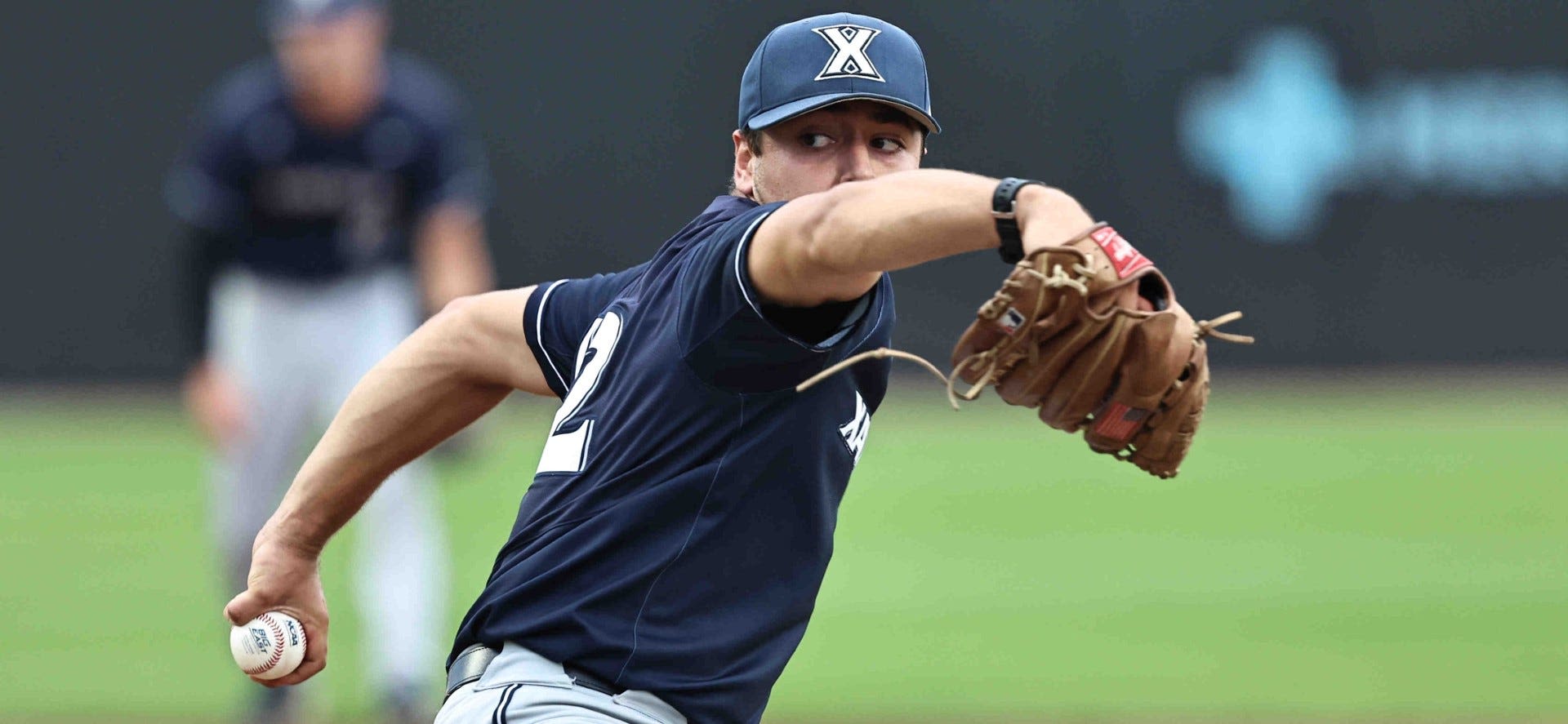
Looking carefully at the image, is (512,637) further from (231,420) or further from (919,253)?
(231,420)

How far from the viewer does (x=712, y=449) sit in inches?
106

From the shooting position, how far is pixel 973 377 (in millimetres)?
2400

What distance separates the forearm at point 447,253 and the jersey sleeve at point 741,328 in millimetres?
4755

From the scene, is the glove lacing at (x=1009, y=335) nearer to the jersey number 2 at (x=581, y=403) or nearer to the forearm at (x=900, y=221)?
the forearm at (x=900, y=221)

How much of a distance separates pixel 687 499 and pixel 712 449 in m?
0.08

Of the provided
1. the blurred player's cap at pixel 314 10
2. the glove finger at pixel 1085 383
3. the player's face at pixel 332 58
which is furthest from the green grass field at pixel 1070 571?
the glove finger at pixel 1085 383

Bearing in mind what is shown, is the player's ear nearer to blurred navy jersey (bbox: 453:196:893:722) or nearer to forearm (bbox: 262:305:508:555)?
blurred navy jersey (bbox: 453:196:893:722)

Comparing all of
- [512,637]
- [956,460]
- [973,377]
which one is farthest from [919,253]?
[956,460]

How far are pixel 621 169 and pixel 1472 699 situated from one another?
8.81 meters

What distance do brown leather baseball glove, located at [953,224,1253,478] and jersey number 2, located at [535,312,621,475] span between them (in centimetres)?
64

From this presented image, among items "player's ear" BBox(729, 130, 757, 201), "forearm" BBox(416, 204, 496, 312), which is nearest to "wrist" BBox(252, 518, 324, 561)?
"player's ear" BBox(729, 130, 757, 201)

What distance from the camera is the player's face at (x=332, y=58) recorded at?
25.0ft

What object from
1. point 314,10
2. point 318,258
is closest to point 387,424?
point 318,258

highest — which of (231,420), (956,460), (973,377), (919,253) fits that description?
Result: (919,253)
